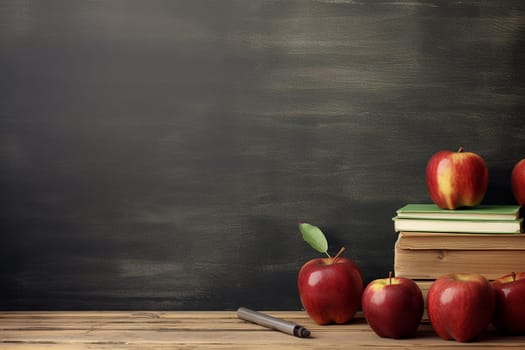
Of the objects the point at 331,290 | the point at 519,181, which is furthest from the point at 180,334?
the point at 519,181

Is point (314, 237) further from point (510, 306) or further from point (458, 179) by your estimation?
point (510, 306)

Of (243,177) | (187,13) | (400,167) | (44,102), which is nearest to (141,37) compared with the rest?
(187,13)

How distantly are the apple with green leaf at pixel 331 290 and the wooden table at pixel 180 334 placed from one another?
0.03 metres

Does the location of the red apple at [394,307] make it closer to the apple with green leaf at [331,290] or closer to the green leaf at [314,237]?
the apple with green leaf at [331,290]

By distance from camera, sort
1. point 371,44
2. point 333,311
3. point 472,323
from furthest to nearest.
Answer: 1. point 371,44
2. point 333,311
3. point 472,323

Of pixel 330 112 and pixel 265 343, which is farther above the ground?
pixel 330 112

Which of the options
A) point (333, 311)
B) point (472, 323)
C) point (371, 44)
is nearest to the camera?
point (472, 323)

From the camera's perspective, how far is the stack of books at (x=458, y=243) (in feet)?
4.94

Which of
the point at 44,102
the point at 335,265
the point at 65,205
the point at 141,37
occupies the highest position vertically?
the point at 141,37

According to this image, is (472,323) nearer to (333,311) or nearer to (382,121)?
(333,311)

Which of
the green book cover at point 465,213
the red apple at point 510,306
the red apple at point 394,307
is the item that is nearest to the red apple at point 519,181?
the green book cover at point 465,213

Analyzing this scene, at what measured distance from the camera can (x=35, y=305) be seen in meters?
1.78

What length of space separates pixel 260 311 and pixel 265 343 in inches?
12.8

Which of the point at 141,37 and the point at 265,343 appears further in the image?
the point at 141,37
